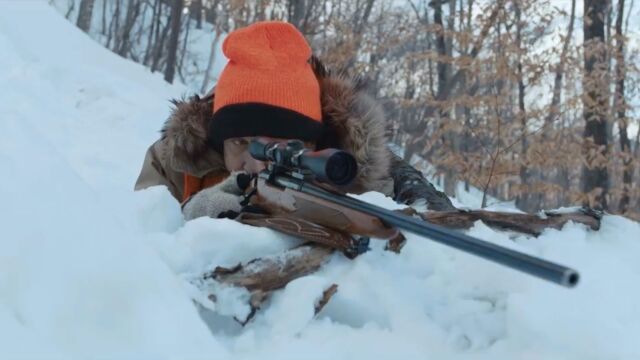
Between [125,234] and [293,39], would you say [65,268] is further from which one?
[293,39]

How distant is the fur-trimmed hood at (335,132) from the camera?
2588 millimetres

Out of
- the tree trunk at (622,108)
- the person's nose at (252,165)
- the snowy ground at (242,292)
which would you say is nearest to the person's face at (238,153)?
the person's nose at (252,165)

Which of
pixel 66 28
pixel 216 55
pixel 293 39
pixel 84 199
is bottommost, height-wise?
pixel 216 55

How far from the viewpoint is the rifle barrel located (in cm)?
96

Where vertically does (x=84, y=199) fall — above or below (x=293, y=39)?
below

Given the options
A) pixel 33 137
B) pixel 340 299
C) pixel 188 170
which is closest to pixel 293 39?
pixel 188 170

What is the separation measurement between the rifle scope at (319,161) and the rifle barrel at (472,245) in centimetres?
5

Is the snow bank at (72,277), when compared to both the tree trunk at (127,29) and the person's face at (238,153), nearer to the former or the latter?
the person's face at (238,153)

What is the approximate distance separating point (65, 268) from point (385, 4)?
1940 cm

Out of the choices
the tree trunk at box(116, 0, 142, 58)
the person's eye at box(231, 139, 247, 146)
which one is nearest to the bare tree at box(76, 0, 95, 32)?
the tree trunk at box(116, 0, 142, 58)

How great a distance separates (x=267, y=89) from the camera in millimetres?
2529

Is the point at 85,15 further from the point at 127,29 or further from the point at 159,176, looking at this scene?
the point at 159,176

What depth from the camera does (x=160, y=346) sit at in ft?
3.50

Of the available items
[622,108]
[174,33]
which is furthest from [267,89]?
[174,33]
